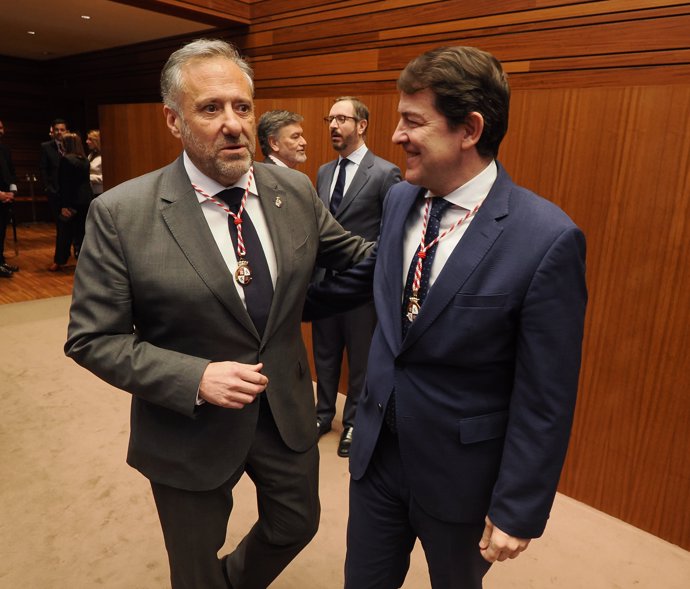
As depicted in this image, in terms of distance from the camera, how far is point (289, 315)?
5.05ft

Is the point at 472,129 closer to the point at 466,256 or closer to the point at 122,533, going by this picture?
the point at 466,256

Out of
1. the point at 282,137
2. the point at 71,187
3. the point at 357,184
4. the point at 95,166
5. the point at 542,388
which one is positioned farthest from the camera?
the point at 95,166

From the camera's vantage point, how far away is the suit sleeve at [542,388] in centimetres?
113

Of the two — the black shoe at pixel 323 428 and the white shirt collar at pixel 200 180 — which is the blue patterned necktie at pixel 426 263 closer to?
the white shirt collar at pixel 200 180

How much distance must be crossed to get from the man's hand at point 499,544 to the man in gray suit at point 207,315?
0.58 m

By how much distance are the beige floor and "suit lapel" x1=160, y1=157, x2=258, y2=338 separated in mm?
1334

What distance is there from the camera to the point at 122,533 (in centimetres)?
241

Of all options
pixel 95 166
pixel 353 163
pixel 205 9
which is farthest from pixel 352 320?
pixel 95 166

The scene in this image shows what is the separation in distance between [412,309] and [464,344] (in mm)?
163

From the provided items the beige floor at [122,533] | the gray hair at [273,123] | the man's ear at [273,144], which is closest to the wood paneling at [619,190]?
the beige floor at [122,533]

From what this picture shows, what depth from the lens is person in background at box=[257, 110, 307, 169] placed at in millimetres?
3195

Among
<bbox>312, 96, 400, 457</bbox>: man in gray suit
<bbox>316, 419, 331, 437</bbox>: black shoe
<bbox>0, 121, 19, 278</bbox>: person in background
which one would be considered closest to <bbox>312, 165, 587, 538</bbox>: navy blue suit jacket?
<bbox>312, 96, 400, 457</bbox>: man in gray suit

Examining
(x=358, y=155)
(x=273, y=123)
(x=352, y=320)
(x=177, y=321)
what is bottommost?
(x=352, y=320)

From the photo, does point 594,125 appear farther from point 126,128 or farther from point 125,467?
point 126,128
